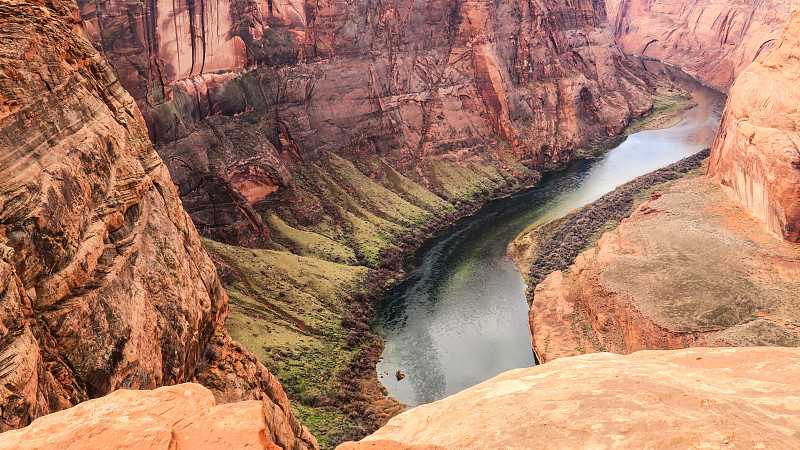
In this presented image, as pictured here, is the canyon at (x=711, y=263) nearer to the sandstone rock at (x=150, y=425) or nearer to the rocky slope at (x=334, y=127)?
the rocky slope at (x=334, y=127)

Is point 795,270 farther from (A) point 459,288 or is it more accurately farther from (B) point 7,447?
(B) point 7,447

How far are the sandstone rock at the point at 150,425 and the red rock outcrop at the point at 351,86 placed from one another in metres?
48.9

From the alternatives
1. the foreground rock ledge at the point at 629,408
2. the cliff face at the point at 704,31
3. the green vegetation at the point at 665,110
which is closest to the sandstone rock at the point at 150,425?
the foreground rock ledge at the point at 629,408

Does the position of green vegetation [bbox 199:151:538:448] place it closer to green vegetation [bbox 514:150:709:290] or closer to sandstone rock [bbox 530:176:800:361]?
green vegetation [bbox 514:150:709:290]

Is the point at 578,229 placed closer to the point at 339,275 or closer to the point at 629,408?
the point at 339,275

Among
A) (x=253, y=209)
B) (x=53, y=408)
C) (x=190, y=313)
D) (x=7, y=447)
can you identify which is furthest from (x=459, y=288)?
(x=7, y=447)

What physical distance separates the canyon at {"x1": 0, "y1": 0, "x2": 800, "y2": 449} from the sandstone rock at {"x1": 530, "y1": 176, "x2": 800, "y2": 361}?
0.82 feet

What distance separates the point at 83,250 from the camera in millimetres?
20047

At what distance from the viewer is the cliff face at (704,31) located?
462 ft

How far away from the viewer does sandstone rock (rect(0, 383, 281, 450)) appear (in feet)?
40.6

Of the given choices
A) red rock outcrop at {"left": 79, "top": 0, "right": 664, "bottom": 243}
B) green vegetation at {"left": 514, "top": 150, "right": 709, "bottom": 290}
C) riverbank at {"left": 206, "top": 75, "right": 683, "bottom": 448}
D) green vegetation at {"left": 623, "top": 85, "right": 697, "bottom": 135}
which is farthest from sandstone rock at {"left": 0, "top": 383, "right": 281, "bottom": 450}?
green vegetation at {"left": 623, "top": 85, "right": 697, "bottom": 135}

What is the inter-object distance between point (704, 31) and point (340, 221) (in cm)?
14229

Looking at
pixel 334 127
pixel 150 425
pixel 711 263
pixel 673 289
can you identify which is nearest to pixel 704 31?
pixel 334 127

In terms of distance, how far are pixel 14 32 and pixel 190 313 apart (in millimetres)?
12145
